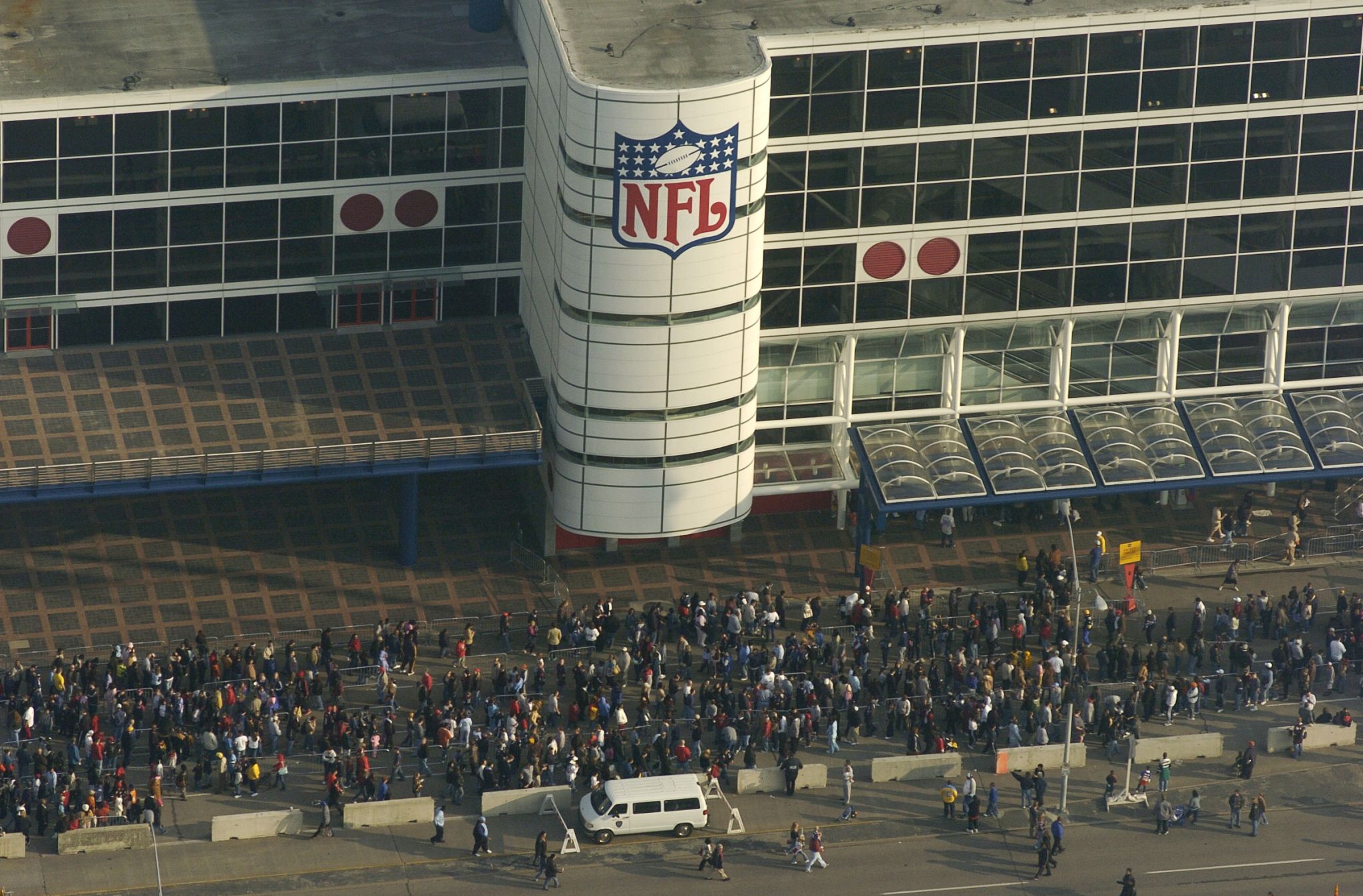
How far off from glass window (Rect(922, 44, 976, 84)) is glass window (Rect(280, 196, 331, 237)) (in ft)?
68.3

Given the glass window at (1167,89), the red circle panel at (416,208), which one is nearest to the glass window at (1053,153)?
the glass window at (1167,89)

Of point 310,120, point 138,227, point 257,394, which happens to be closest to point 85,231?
point 138,227

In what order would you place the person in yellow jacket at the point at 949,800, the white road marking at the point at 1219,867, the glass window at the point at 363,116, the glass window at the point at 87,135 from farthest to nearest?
1. the glass window at the point at 363,116
2. the glass window at the point at 87,135
3. the person in yellow jacket at the point at 949,800
4. the white road marking at the point at 1219,867

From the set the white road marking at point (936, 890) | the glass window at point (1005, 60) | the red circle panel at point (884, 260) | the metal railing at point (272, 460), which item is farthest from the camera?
the red circle panel at point (884, 260)

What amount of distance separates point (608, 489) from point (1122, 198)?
2006 centimetres

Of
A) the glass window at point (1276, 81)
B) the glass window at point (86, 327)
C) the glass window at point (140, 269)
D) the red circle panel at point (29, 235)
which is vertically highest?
the glass window at point (1276, 81)

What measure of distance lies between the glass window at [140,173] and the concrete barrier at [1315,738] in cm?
4093

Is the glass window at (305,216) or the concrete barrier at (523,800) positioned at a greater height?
the glass window at (305,216)

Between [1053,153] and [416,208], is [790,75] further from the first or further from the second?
[416,208]

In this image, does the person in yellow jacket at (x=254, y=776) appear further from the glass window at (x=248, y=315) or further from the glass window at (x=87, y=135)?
the glass window at (x=87, y=135)

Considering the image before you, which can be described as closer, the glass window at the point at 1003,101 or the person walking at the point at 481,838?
the person walking at the point at 481,838

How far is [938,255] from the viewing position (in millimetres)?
112062

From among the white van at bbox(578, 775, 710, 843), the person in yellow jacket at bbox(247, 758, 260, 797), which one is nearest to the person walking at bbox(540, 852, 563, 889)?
the white van at bbox(578, 775, 710, 843)

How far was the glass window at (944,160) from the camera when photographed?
110 meters
